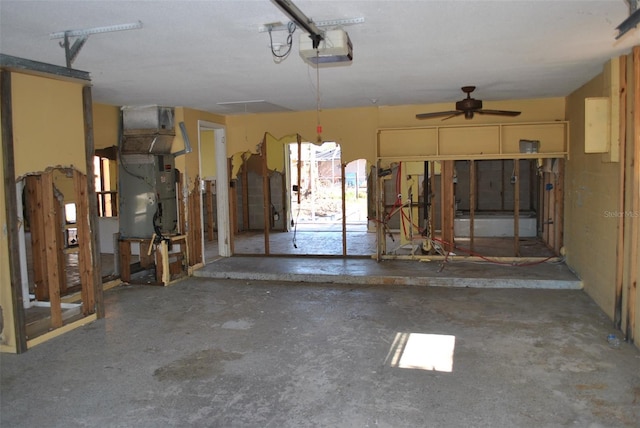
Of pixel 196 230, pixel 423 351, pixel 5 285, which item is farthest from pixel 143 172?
pixel 423 351

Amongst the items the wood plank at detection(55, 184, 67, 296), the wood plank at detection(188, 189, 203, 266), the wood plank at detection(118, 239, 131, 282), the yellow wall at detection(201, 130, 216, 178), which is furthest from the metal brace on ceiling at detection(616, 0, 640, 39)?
the yellow wall at detection(201, 130, 216, 178)

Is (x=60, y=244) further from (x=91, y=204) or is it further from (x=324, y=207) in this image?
(x=324, y=207)

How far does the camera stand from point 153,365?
4074 mm

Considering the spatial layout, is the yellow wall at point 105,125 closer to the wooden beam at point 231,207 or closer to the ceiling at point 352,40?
the ceiling at point 352,40

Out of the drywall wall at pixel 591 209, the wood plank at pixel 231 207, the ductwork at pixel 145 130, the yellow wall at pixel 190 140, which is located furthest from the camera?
the wood plank at pixel 231 207

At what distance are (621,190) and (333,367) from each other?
3.11 metres

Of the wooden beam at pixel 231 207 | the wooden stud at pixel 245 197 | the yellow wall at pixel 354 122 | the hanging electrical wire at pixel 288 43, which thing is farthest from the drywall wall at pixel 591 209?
the wooden stud at pixel 245 197

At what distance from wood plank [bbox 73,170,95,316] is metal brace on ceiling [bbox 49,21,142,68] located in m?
1.54

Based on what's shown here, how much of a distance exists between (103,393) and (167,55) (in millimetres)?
2760

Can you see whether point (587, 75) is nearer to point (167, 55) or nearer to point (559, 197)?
point (559, 197)

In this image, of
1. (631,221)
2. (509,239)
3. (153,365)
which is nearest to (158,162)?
(153,365)

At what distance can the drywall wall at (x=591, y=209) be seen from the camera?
4.94 m

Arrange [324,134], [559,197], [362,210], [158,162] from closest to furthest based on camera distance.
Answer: [158,162], [559,197], [324,134], [362,210]

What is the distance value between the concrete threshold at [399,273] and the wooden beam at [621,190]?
1.48m
